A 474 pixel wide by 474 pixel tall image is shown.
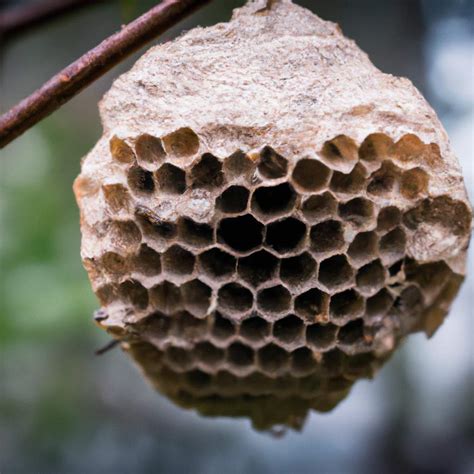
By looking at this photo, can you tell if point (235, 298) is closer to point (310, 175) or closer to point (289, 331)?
point (289, 331)

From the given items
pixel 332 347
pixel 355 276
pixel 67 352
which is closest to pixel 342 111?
pixel 355 276

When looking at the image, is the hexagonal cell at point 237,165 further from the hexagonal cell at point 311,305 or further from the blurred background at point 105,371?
the blurred background at point 105,371

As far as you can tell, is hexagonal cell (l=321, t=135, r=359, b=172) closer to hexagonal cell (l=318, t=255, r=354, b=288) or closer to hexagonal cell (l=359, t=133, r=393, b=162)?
hexagonal cell (l=359, t=133, r=393, b=162)

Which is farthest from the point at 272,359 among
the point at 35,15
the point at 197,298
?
the point at 35,15

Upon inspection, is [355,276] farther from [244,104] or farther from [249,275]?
[244,104]

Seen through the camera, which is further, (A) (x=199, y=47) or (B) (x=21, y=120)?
(A) (x=199, y=47)

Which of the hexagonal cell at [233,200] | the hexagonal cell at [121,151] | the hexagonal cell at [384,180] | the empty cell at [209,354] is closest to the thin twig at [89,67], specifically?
the hexagonal cell at [121,151]
